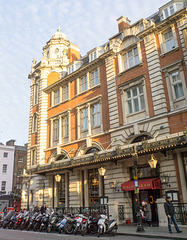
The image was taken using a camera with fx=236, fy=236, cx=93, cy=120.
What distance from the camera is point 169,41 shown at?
19625 millimetres

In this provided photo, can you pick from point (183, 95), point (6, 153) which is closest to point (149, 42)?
point (183, 95)

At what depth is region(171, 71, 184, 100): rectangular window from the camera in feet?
58.3

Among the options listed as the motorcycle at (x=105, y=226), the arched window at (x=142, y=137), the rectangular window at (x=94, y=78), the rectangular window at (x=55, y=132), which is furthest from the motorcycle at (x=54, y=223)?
the rectangular window at (x=94, y=78)

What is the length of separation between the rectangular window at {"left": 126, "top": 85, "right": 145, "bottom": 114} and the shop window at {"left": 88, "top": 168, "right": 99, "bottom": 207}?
683cm

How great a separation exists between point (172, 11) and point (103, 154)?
13813 mm

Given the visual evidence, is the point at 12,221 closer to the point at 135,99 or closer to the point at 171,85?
the point at 135,99

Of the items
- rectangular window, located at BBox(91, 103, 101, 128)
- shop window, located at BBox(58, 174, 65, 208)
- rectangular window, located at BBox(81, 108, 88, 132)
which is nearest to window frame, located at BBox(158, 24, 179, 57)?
rectangular window, located at BBox(91, 103, 101, 128)

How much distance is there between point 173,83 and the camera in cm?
1819

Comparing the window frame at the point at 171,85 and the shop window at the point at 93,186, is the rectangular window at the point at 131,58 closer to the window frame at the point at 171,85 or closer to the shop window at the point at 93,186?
the window frame at the point at 171,85

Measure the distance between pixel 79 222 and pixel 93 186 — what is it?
895 centimetres

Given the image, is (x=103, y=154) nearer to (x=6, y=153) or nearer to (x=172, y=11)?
(x=172, y=11)

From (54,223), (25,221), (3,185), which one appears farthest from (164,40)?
(3,185)

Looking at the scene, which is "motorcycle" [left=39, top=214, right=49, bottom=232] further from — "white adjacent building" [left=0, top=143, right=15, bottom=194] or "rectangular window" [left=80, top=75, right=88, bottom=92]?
"white adjacent building" [left=0, top=143, right=15, bottom=194]

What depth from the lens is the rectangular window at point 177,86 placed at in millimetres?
17766
